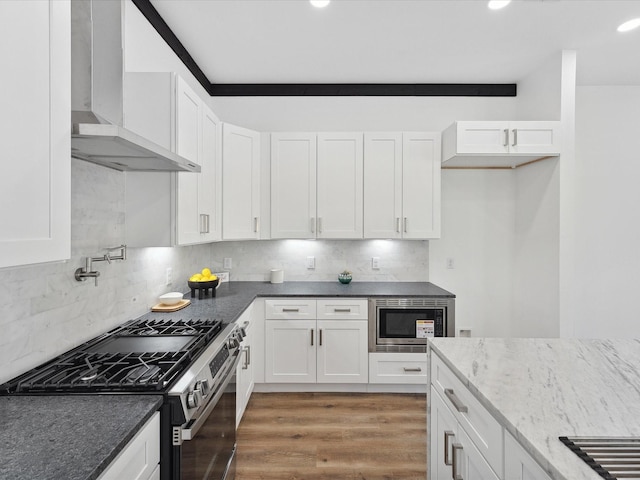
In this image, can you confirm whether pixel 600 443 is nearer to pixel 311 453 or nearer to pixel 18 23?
pixel 18 23

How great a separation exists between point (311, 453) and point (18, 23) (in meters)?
2.53

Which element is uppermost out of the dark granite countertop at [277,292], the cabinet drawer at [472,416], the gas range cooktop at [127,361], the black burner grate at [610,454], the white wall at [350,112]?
the white wall at [350,112]

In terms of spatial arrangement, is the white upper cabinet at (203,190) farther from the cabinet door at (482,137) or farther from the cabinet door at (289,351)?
the cabinet door at (482,137)

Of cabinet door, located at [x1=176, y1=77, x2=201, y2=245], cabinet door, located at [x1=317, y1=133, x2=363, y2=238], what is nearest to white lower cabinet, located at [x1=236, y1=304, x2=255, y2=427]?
cabinet door, located at [x1=176, y1=77, x2=201, y2=245]

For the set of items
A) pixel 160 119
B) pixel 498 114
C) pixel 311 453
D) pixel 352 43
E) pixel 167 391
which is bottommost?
pixel 311 453

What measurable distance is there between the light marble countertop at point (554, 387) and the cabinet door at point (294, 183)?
6.52 feet

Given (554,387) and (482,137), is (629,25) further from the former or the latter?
(554,387)

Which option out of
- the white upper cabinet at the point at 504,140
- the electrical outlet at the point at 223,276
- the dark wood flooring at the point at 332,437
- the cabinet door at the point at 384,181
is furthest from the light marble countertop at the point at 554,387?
the electrical outlet at the point at 223,276

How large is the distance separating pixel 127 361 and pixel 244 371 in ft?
4.45

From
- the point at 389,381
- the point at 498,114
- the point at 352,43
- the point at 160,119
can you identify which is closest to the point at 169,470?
the point at 160,119

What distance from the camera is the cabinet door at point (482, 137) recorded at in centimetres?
307

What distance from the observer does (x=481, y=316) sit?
3.71 meters

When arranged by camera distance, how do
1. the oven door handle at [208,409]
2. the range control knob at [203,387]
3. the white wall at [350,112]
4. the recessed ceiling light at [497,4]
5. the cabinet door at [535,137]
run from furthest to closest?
1. the white wall at [350,112]
2. the cabinet door at [535,137]
3. the recessed ceiling light at [497,4]
4. the range control knob at [203,387]
5. the oven door handle at [208,409]

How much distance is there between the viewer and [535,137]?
3006 millimetres
